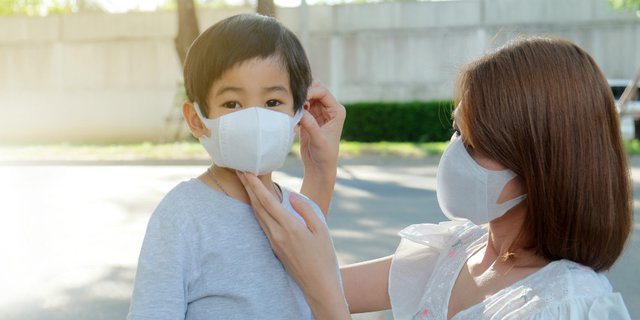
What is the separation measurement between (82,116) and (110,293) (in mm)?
21036

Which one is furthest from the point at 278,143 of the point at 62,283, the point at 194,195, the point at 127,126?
the point at 127,126

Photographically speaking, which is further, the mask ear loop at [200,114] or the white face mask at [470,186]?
the white face mask at [470,186]

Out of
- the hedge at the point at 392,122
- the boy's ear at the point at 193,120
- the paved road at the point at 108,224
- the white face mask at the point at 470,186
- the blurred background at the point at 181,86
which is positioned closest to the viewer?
the boy's ear at the point at 193,120

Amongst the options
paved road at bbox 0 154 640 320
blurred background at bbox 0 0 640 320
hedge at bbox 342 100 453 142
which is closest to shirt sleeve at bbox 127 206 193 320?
paved road at bbox 0 154 640 320

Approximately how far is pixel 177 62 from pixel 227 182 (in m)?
23.9

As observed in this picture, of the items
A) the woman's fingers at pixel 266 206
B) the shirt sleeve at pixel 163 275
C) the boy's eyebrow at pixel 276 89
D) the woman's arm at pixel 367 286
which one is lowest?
the woman's arm at pixel 367 286

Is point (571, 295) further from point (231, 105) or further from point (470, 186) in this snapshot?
point (231, 105)

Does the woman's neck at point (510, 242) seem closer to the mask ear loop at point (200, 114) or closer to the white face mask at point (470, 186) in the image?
the white face mask at point (470, 186)

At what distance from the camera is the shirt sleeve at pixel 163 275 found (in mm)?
1841

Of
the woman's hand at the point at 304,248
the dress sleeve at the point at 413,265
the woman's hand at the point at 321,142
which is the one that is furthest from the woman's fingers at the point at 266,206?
the dress sleeve at the point at 413,265

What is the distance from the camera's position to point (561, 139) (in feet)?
6.83

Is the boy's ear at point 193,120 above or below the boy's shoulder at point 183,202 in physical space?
above

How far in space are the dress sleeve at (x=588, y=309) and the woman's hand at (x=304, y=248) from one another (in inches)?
17.6

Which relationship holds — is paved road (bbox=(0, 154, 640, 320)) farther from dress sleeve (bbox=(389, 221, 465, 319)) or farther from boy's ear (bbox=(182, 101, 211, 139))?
boy's ear (bbox=(182, 101, 211, 139))
